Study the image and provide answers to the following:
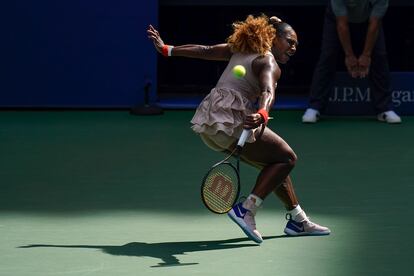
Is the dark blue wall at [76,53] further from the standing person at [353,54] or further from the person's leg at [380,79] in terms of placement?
the person's leg at [380,79]

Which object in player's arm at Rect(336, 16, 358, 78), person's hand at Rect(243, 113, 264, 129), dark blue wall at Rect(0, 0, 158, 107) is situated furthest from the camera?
dark blue wall at Rect(0, 0, 158, 107)

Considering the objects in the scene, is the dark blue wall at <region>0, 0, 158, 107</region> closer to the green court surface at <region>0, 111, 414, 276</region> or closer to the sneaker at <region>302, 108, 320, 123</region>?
the green court surface at <region>0, 111, 414, 276</region>

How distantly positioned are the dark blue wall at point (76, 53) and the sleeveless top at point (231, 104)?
5.39 meters

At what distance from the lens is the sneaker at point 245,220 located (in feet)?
21.1

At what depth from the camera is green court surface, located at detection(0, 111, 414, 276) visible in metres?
6.09

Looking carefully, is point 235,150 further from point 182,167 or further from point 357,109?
point 357,109

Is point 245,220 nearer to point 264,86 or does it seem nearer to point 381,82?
point 264,86

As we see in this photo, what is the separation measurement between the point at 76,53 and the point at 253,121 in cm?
620

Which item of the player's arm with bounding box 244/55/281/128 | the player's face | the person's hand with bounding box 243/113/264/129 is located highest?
the player's face

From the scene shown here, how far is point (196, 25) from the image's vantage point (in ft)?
42.7

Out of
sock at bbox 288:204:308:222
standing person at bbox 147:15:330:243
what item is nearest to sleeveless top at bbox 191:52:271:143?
standing person at bbox 147:15:330:243

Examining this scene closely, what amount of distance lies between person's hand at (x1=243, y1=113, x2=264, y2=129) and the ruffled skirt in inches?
13.6

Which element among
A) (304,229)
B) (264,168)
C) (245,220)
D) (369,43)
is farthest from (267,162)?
(369,43)

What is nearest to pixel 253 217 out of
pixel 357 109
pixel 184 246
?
pixel 184 246
